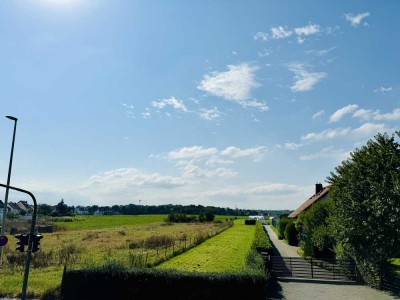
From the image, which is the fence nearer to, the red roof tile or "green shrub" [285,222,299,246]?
"green shrub" [285,222,299,246]

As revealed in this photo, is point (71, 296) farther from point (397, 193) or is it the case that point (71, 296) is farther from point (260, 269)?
point (397, 193)

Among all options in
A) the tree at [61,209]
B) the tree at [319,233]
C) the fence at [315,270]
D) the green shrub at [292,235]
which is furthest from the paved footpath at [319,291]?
the tree at [61,209]

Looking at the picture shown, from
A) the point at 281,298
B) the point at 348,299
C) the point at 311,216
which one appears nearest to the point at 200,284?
the point at 281,298

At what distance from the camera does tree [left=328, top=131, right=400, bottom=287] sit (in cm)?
1942

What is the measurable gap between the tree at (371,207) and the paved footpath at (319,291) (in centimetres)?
141

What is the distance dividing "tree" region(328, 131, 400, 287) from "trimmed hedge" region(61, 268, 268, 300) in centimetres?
718

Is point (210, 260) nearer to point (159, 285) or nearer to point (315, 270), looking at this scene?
point (315, 270)

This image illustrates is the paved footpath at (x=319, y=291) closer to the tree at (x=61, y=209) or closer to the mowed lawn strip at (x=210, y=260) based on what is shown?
the mowed lawn strip at (x=210, y=260)

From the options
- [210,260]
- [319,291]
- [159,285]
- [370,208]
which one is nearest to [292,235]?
[210,260]

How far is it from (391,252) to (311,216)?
1415cm

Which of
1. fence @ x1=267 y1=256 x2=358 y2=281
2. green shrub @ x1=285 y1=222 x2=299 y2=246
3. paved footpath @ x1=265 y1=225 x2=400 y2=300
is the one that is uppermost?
green shrub @ x1=285 y1=222 x2=299 y2=246

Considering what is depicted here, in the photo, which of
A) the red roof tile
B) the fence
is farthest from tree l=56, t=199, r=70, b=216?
the fence

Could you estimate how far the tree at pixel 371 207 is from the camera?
19422mm

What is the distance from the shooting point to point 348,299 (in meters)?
21.1
